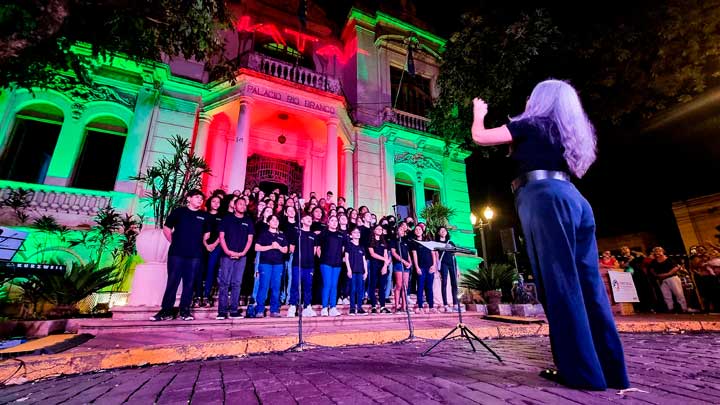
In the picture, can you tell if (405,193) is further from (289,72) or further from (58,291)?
(58,291)

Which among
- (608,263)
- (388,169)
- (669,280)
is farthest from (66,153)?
(669,280)

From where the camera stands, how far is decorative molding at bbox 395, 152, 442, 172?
48.1 feet

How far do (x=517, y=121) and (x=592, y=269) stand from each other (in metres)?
1.07

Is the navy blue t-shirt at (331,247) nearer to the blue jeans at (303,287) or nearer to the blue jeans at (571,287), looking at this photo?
the blue jeans at (303,287)

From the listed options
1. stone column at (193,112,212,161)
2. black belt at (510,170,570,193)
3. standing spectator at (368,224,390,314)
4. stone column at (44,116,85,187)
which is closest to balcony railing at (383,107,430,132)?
stone column at (193,112,212,161)

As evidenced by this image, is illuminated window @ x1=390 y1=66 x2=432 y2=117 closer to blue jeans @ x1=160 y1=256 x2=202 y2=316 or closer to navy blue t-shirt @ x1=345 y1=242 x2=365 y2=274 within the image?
navy blue t-shirt @ x1=345 y1=242 x2=365 y2=274

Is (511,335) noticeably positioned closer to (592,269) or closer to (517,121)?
(592,269)

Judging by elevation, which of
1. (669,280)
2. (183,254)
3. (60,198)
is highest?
(60,198)

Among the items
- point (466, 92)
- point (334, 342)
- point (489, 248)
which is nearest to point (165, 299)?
point (334, 342)

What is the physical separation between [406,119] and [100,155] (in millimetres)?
12128

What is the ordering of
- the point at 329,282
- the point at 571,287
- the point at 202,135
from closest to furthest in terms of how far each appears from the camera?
the point at 571,287
the point at 329,282
the point at 202,135

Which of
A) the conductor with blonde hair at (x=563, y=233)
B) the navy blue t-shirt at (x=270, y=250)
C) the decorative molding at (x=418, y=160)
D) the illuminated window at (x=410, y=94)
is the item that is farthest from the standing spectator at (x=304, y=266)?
the illuminated window at (x=410, y=94)

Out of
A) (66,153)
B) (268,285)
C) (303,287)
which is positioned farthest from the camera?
(66,153)

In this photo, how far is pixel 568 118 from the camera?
2.11m
